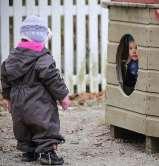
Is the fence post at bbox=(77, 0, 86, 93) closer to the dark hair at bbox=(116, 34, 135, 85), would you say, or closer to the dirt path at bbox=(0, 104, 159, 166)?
the dirt path at bbox=(0, 104, 159, 166)

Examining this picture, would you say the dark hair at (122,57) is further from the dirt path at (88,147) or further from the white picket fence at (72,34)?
the white picket fence at (72,34)

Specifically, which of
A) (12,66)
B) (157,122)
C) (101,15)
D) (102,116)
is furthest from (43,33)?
(101,15)

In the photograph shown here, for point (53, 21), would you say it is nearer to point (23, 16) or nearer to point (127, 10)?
A: point (23, 16)

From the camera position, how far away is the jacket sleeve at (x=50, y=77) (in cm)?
575

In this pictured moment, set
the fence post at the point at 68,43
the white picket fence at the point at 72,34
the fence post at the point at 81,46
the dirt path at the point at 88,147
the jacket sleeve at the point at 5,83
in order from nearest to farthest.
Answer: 1. the jacket sleeve at the point at 5,83
2. the dirt path at the point at 88,147
3. the white picket fence at the point at 72,34
4. the fence post at the point at 68,43
5. the fence post at the point at 81,46

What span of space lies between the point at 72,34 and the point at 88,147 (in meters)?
3.48

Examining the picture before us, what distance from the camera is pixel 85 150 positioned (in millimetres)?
6504

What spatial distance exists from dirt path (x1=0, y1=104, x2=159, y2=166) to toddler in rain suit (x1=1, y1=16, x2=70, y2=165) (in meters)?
0.25

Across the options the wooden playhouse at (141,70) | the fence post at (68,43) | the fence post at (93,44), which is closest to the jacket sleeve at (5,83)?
the wooden playhouse at (141,70)

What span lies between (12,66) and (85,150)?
119 cm

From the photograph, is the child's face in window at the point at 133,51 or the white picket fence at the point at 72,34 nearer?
the child's face in window at the point at 133,51

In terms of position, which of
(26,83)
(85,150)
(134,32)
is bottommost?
(85,150)

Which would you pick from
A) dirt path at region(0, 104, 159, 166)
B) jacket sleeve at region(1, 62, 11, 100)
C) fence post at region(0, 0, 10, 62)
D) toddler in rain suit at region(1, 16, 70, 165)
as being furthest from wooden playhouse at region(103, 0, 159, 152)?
fence post at region(0, 0, 10, 62)

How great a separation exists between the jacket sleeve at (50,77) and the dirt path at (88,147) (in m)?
0.64
